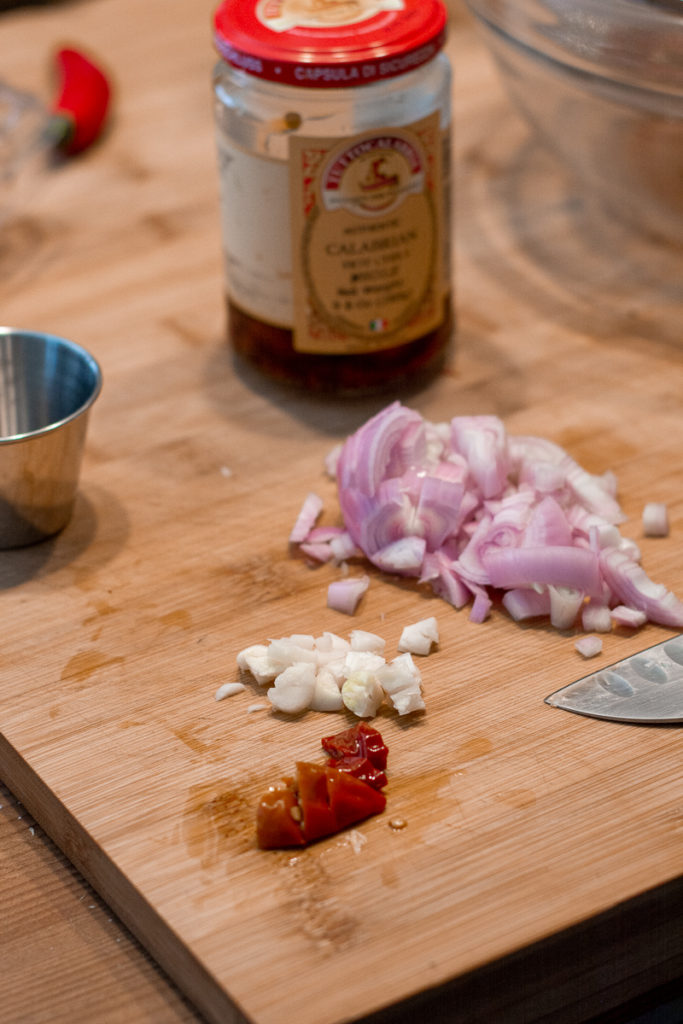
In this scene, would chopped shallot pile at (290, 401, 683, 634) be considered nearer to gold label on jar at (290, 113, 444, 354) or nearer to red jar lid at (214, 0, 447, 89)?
gold label on jar at (290, 113, 444, 354)

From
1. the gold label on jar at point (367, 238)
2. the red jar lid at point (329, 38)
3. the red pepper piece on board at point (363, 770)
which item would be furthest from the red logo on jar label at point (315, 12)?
the red pepper piece on board at point (363, 770)

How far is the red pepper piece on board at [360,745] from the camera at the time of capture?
964 mm

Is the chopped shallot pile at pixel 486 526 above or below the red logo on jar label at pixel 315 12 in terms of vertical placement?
below

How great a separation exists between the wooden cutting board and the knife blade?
0.6 inches

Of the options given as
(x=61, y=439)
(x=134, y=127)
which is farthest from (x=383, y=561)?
(x=134, y=127)

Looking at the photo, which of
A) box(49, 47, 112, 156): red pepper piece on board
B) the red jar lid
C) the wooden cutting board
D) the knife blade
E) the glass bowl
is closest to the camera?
the wooden cutting board

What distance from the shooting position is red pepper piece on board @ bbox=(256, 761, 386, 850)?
0.91 metres

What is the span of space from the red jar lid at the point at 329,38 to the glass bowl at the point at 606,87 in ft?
0.73

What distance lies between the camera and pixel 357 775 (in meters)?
0.95

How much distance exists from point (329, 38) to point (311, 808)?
72 cm

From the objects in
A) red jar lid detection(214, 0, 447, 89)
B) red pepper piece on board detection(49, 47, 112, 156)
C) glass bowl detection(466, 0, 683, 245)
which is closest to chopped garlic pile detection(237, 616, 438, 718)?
red jar lid detection(214, 0, 447, 89)

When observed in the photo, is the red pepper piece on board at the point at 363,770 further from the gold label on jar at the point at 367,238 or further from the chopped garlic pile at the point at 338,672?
the gold label on jar at the point at 367,238

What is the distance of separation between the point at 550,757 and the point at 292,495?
1.38ft

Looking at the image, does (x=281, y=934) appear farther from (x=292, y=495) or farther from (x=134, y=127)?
(x=134, y=127)
